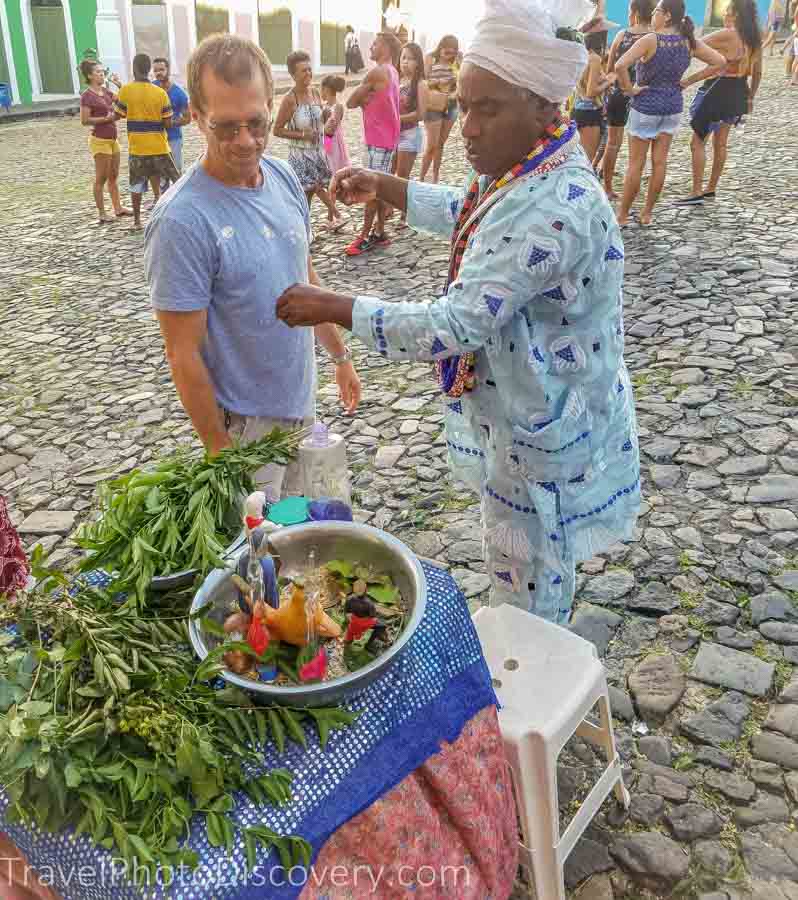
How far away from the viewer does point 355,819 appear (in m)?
1.72

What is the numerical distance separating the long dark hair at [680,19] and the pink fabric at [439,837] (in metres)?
8.13

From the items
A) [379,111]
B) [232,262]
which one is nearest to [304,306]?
[232,262]

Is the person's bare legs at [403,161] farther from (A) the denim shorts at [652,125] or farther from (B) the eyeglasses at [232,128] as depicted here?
(B) the eyeglasses at [232,128]

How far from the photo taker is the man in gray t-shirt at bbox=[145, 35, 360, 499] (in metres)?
2.50

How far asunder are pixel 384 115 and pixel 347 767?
325 inches

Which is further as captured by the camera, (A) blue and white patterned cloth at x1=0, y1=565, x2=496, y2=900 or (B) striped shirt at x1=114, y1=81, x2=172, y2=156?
(B) striped shirt at x1=114, y1=81, x2=172, y2=156

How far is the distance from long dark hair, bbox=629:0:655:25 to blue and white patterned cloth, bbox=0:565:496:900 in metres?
8.29

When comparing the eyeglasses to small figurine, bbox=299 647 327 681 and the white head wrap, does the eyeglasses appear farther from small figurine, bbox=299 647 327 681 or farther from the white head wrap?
small figurine, bbox=299 647 327 681

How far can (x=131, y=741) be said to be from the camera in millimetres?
1597

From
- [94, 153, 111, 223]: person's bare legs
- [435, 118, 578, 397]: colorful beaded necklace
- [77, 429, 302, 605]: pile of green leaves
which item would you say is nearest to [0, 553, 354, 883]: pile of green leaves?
[77, 429, 302, 605]: pile of green leaves

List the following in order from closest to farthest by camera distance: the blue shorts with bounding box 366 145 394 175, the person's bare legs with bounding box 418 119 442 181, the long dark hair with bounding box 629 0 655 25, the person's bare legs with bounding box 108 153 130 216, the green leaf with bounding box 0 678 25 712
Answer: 1. the green leaf with bounding box 0 678 25 712
2. the long dark hair with bounding box 629 0 655 25
3. the blue shorts with bounding box 366 145 394 175
4. the person's bare legs with bounding box 418 119 442 181
5. the person's bare legs with bounding box 108 153 130 216

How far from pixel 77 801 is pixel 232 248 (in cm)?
173

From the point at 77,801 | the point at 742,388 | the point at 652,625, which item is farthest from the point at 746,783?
the point at 742,388

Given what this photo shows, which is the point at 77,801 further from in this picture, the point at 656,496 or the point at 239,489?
the point at 656,496
